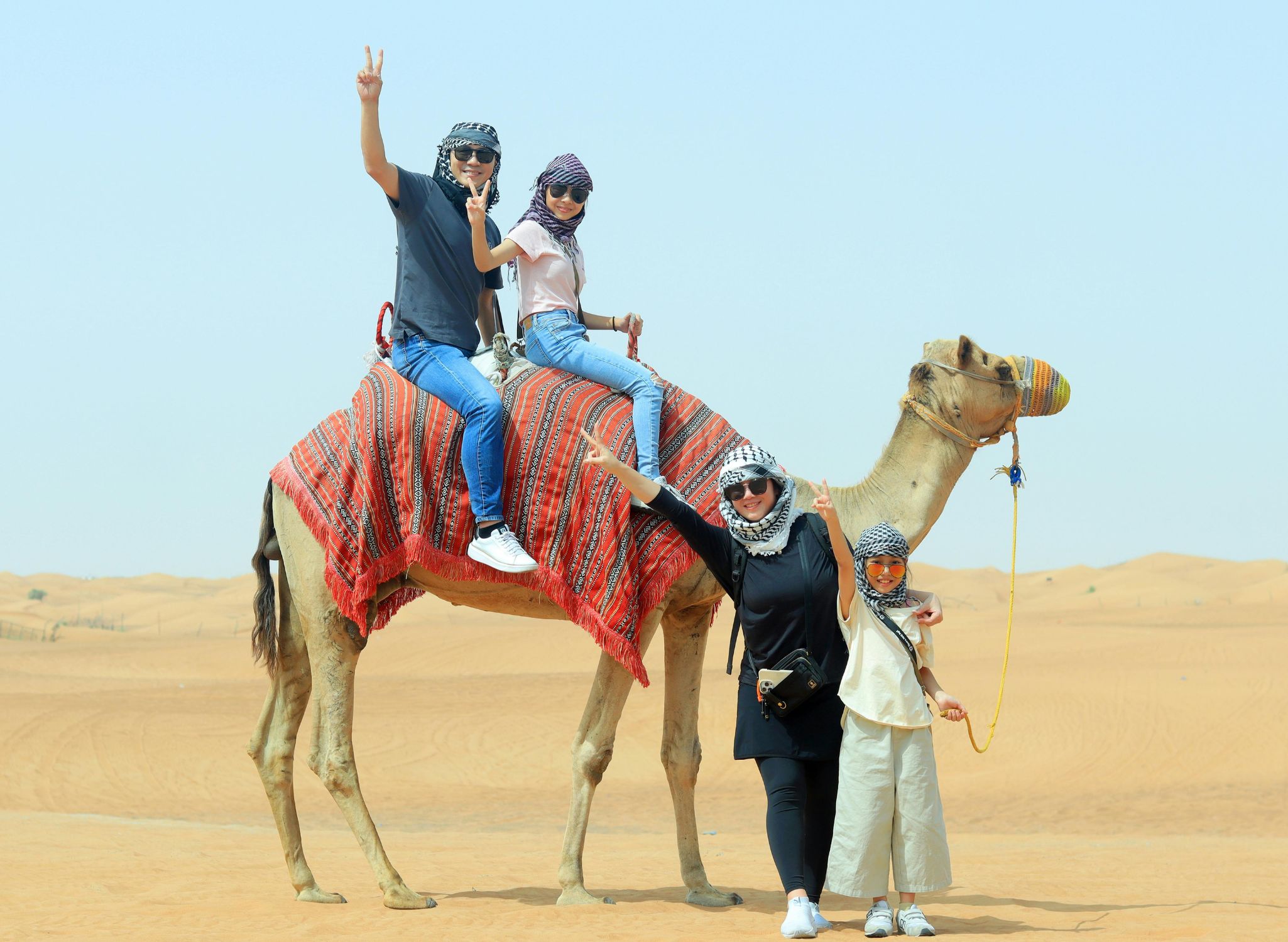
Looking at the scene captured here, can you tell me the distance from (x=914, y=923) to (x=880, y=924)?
17cm

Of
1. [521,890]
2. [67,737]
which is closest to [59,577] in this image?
[67,737]

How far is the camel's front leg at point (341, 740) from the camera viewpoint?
757 cm

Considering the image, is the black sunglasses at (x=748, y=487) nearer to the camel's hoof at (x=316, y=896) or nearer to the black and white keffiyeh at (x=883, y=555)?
the black and white keffiyeh at (x=883, y=555)

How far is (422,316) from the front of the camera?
25.2 ft

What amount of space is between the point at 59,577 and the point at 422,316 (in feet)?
181

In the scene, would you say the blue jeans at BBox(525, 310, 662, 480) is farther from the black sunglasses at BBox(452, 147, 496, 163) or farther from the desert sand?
the desert sand

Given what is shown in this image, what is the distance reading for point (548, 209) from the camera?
7.64 m

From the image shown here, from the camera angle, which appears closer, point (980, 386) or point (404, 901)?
point (404, 901)

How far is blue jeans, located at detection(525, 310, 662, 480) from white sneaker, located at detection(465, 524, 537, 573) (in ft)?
2.67

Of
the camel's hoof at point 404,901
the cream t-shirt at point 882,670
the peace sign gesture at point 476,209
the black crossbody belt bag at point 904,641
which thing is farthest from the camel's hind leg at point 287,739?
the black crossbody belt bag at point 904,641

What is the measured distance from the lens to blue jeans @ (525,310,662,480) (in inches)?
294

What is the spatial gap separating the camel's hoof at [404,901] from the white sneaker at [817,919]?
2143 millimetres

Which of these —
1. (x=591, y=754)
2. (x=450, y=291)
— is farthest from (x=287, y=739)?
(x=450, y=291)

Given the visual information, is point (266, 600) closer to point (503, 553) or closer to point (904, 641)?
point (503, 553)
